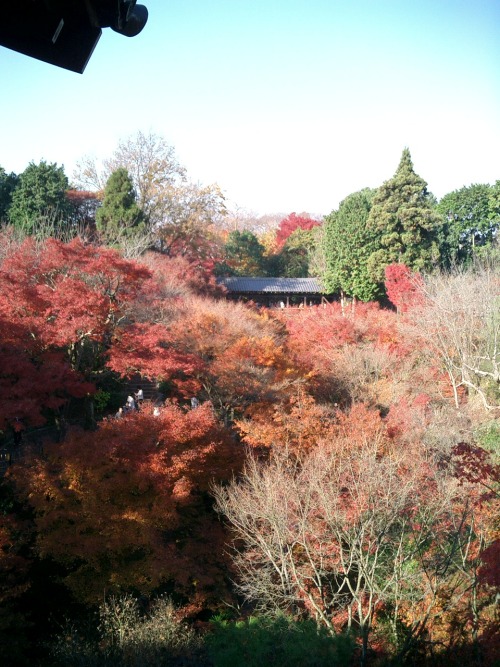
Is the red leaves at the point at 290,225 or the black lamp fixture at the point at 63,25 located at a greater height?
the red leaves at the point at 290,225

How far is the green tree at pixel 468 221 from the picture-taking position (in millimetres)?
→ 29234

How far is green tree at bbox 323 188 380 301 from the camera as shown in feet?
92.8

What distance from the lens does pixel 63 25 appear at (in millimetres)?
2627

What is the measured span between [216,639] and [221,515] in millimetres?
3888

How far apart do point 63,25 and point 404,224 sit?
26.2 meters

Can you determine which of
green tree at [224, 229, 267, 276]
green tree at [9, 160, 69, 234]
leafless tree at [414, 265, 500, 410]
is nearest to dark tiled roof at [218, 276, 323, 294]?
green tree at [224, 229, 267, 276]

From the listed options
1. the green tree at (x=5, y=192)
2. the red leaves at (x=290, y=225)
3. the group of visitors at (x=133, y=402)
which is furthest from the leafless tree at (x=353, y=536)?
the red leaves at (x=290, y=225)

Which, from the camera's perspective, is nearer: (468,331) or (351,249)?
(468,331)

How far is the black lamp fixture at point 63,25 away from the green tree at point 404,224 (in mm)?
25451

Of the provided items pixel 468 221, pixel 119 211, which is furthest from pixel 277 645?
pixel 468 221

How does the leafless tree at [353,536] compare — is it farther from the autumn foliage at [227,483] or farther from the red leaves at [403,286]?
the red leaves at [403,286]

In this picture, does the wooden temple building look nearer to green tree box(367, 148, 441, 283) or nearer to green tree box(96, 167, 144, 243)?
green tree box(367, 148, 441, 283)

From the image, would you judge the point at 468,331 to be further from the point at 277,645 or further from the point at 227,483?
the point at 277,645

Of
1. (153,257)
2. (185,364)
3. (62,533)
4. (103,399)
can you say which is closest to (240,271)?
(153,257)
